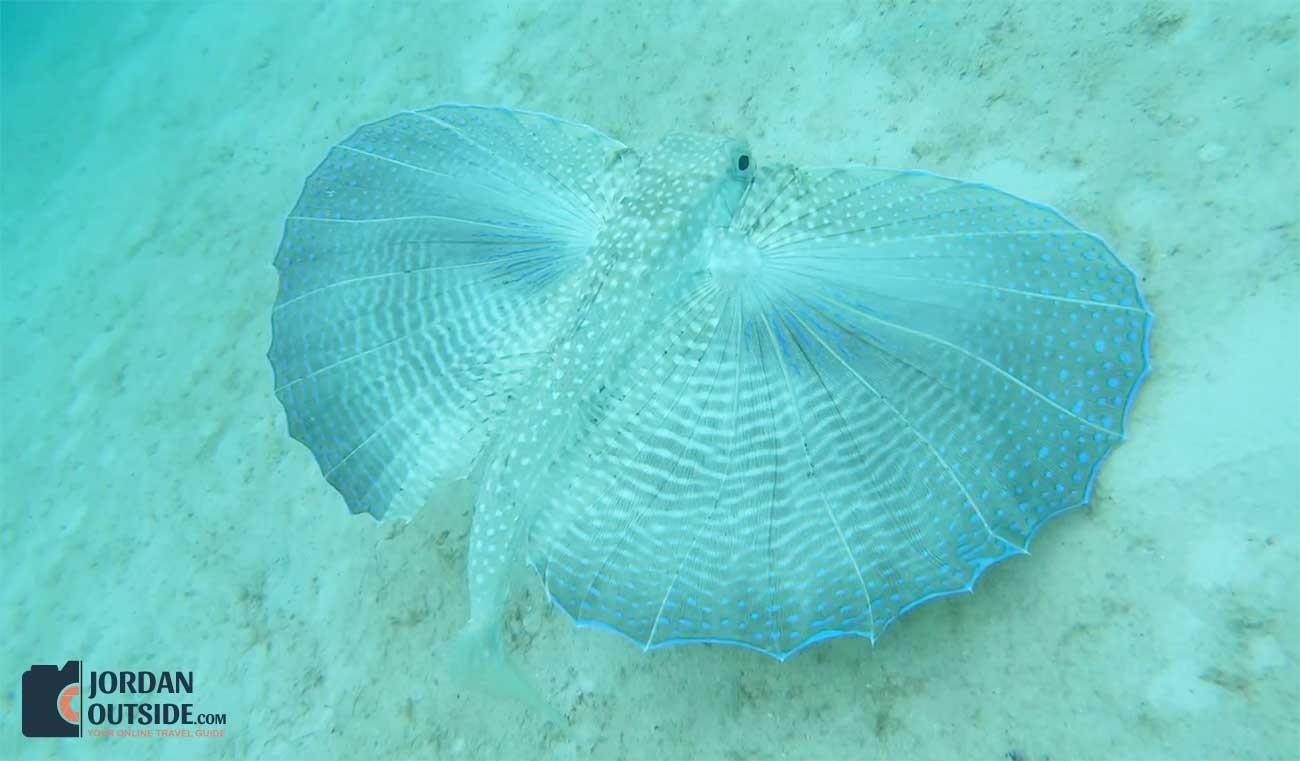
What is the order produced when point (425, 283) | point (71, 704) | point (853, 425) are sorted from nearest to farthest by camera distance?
point (853, 425) → point (425, 283) → point (71, 704)

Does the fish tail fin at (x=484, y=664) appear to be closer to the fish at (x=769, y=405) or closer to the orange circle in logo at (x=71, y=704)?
the fish at (x=769, y=405)

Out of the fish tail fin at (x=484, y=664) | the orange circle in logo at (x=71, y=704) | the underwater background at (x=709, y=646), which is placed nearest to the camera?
the underwater background at (x=709, y=646)

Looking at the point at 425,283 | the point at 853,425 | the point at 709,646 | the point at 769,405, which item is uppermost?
the point at 425,283

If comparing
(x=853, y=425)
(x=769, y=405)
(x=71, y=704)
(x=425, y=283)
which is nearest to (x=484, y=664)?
(x=769, y=405)

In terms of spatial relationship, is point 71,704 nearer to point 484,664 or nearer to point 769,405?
point 484,664

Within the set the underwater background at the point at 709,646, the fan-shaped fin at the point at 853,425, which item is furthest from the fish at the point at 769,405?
the underwater background at the point at 709,646

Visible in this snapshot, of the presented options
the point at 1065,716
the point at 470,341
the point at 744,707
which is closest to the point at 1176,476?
the point at 1065,716

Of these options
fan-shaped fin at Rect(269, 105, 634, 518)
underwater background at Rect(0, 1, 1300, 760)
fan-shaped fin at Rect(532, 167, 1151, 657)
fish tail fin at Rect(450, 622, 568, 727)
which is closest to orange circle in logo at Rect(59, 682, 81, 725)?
underwater background at Rect(0, 1, 1300, 760)
